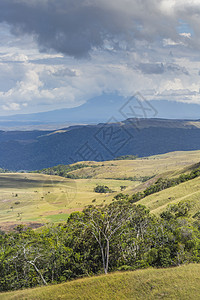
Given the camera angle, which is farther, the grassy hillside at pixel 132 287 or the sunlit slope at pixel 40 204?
the sunlit slope at pixel 40 204

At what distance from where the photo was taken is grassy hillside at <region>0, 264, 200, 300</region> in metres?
30.5

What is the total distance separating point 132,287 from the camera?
3200cm

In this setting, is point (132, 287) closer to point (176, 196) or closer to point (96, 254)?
point (96, 254)

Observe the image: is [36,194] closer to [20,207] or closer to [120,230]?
[20,207]

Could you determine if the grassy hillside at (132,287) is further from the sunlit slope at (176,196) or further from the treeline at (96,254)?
the sunlit slope at (176,196)

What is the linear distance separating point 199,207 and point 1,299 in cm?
5077

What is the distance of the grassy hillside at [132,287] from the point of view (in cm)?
3052

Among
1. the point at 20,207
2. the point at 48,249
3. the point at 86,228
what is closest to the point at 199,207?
the point at 86,228

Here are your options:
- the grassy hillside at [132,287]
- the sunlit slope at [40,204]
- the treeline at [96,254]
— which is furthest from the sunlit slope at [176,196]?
the grassy hillside at [132,287]

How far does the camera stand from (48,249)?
4441 cm

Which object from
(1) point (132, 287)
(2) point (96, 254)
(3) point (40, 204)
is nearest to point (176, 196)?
(2) point (96, 254)

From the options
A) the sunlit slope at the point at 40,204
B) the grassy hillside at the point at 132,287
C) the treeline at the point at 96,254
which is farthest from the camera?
the sunlit slope at the point at 40,204

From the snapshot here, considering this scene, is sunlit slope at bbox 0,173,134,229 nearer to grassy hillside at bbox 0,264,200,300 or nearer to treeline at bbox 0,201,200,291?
treeline at bbox 0,201,200,291

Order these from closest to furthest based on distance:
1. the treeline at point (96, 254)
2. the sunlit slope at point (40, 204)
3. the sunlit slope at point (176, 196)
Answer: the treeline at point (96, 254) < the sunlit slope at point (176, 196) < the sunlit slope at point (40, 204)
